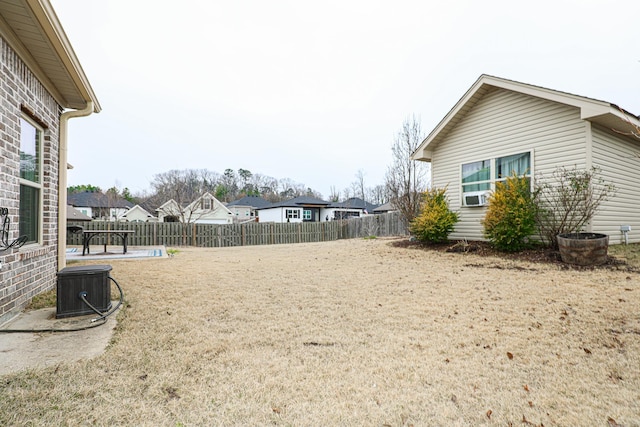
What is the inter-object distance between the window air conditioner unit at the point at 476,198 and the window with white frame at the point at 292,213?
26041 mm

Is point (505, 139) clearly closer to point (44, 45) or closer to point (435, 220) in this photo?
point (435, 220)

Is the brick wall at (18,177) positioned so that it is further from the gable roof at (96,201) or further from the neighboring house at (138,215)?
the gable roof at (96,201)

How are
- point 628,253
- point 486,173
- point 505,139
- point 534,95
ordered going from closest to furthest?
point 628,253 → point 534,95 → point 505,139 → point 486,173

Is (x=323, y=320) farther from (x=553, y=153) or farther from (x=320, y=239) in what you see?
(x=320, y=239)

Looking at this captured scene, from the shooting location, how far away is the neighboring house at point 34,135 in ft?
10.7

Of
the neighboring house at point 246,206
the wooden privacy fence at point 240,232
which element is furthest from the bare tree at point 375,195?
the wooden privacy fence at point 240,232

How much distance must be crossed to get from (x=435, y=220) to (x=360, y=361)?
7674 mm

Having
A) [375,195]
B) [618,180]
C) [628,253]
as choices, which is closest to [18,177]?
[628,253]

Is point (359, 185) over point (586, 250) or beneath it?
over

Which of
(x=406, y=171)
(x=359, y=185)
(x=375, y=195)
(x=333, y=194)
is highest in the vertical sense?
(x=359, y=185)

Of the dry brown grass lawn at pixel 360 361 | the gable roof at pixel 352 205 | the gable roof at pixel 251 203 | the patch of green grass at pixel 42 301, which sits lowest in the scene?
the dry brown grass lawn at pixel 360 361

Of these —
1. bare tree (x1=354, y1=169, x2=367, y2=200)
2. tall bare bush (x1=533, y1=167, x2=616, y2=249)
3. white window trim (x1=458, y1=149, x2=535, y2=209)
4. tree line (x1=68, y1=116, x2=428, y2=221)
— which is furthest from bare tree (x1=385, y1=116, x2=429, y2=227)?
bare tree (x1=354, y1=169, x2=367, y2=200)

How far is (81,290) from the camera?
3602 mm

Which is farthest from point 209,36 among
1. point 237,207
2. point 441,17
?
point 237,207
